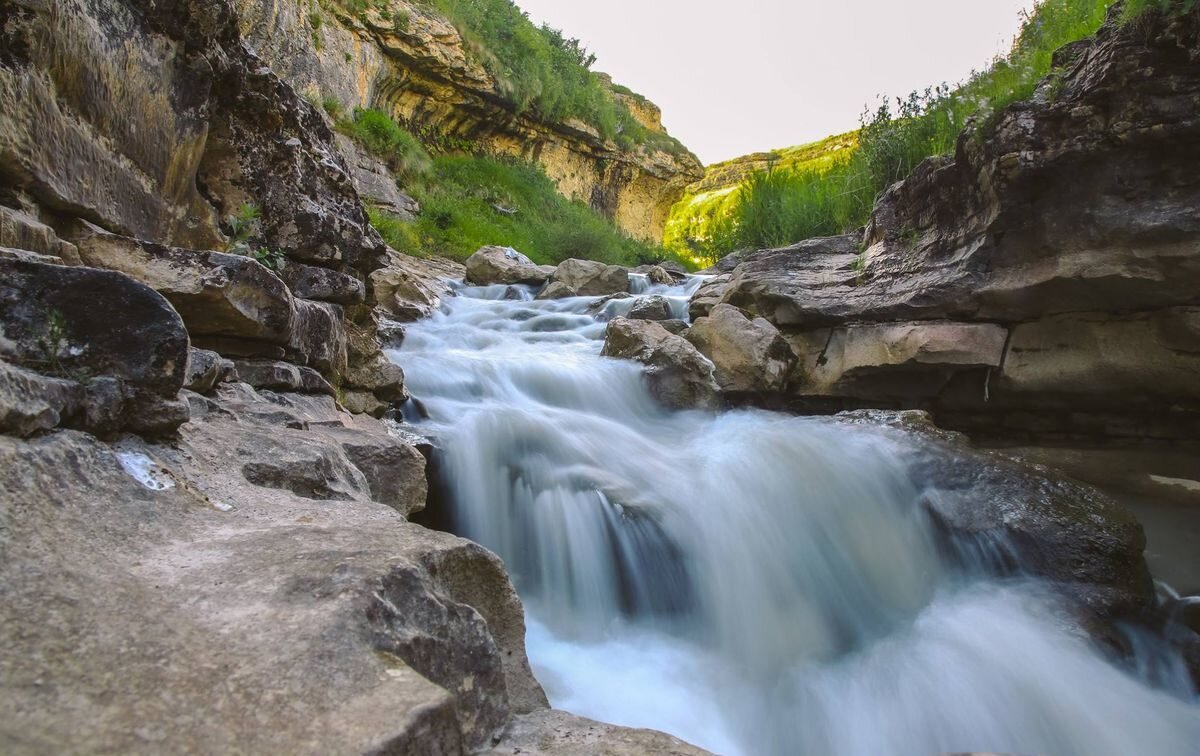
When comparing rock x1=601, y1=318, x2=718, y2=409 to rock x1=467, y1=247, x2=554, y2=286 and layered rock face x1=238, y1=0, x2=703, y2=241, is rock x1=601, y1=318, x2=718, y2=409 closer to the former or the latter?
rock x1=467, y1=247, x2=554, y2=286

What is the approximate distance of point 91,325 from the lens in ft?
4.69

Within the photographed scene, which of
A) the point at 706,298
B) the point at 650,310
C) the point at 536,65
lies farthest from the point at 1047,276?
the point at 536,65

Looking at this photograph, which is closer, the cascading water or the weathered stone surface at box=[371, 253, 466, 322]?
the cascading water

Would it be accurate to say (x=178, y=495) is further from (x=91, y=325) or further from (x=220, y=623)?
(x=220, y=623)

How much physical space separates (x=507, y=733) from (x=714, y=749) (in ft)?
4.42

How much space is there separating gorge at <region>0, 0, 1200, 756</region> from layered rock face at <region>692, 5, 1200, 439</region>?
26mm

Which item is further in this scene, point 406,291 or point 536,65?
point 536,65

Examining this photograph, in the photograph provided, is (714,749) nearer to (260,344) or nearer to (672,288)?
(260,344)

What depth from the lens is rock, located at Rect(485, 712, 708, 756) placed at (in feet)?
3.93

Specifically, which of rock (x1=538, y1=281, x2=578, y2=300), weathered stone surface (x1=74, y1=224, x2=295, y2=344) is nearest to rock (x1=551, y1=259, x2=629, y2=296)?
rock (x1=538, y1=281, x2=578, y2=300)

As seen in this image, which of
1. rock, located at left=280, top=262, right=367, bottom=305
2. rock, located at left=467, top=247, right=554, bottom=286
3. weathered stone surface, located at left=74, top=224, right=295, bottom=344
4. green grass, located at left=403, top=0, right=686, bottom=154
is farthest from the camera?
green grass, located at left=403, top=0, right=686, bottom=154

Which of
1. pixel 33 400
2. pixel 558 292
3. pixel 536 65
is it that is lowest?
pixel 33 400

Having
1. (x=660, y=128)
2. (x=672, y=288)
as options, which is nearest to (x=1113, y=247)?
(x=672, y=288)

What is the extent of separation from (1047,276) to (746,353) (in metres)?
2.28
